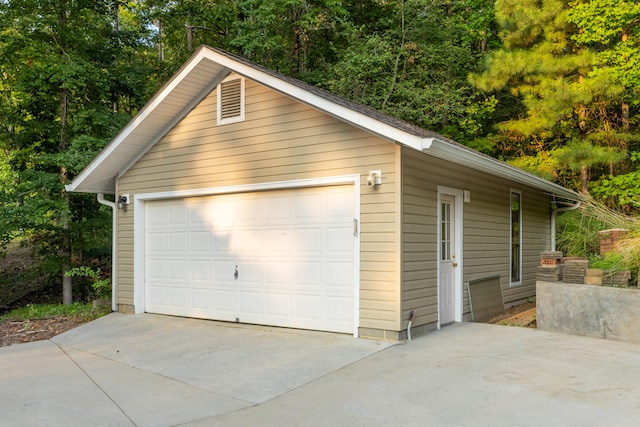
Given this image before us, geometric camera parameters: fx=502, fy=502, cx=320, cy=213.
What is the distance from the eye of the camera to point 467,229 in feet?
25.8

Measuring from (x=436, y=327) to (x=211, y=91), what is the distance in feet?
16.6

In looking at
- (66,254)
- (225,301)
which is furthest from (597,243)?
(66,254)

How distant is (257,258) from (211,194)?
1413 millimetres

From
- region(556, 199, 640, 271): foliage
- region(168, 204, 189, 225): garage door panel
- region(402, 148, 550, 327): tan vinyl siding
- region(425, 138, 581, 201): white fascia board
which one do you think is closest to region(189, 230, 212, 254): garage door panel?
region(168, 204, 189, 225): garage door panel

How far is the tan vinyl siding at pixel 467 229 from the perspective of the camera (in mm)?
6465

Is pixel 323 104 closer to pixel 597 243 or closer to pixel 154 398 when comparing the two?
pixel 154 398

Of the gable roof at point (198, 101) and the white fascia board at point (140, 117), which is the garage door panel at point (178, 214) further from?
the white fascia board at point (140, 117)

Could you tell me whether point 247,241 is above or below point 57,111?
below

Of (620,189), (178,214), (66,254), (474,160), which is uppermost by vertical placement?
(474,160)

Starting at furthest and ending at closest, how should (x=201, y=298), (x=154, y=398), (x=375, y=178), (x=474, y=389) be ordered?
1. (x=201, y=298)
2. (x=375, y=178)
3. (x=154, y=398)
4. (x=474, y=389)

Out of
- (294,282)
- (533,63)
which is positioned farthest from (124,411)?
(533,63)

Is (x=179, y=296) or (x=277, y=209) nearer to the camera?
(x=277, y=209)

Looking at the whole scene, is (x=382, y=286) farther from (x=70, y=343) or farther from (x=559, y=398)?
(x=70, y=343)

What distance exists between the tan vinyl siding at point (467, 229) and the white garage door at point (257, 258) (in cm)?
79
